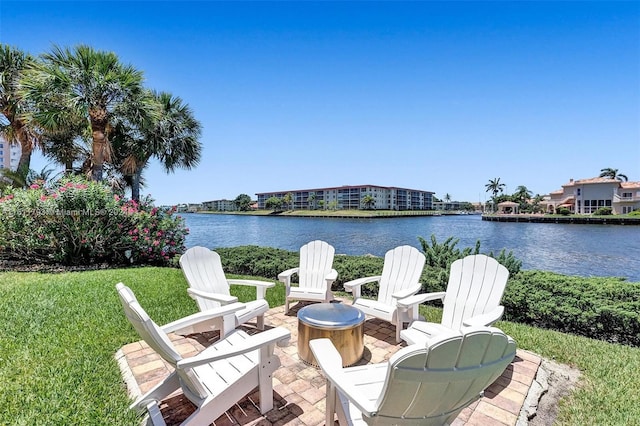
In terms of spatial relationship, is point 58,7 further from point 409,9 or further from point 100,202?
point 409,9

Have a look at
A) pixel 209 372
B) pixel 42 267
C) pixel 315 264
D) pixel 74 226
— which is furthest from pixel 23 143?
pixel 209 372

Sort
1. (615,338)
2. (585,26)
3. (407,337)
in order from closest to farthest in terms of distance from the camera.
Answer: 1. (407,337)
2. (615,338)
3. (585,26)

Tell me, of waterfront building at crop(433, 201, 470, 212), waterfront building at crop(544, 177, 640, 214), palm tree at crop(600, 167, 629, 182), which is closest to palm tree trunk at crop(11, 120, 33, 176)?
waterfront building at crop(544, 177, 640, 214)

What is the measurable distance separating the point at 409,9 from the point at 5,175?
1300cm

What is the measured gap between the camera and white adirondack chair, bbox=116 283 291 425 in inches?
66.9

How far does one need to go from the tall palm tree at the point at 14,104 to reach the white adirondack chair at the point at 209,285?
963 centimetres

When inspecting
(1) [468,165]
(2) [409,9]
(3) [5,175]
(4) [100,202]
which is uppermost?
(2) [409,9]

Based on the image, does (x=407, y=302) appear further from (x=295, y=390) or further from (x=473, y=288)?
(x=295, y=390)

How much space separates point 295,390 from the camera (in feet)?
7.71

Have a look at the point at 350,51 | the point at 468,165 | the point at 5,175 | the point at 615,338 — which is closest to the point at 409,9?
the point at 350,51

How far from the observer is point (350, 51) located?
392 inches

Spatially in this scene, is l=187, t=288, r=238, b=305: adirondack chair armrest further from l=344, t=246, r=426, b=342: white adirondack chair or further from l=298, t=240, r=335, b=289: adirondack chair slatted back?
l=298, t=240, r=335, b=289: adirondack chair slatted back

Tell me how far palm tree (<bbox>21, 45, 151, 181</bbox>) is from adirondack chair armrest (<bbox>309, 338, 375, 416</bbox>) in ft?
30.8

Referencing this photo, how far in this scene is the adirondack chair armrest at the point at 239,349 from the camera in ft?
5.58
